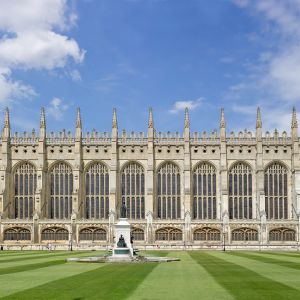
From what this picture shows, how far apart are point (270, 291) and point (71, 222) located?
55.5 meters

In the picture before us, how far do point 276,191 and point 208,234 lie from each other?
11.9 meters

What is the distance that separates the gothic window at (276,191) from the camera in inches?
3108

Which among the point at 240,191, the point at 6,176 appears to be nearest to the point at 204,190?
the point at 240,191

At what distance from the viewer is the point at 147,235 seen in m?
74.7

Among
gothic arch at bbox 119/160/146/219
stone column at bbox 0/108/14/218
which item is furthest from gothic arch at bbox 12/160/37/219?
gothic arch at bbox 119/160/146/219

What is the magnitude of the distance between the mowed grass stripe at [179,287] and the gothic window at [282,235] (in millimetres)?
46226

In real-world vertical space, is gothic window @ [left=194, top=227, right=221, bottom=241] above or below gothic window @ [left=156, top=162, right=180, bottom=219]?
below

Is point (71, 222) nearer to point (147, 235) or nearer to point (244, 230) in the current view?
point (147, 235)

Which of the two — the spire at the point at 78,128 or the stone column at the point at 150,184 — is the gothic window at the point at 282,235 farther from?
the spire at the point at 78,128

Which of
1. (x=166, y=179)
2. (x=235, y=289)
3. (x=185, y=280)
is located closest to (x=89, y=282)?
(x=185, y=280)

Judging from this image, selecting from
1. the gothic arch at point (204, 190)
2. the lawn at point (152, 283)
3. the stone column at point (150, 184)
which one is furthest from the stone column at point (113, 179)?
the lawn at point (152, 283)

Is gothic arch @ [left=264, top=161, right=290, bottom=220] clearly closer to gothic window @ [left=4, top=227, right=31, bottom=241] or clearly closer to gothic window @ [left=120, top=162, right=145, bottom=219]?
gothic window @ [left=120, top=162, right=145, bottom=219]

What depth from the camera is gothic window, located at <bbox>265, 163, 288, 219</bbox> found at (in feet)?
259

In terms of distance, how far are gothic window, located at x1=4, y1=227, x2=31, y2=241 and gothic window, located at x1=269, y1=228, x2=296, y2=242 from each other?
3215 centimetres
